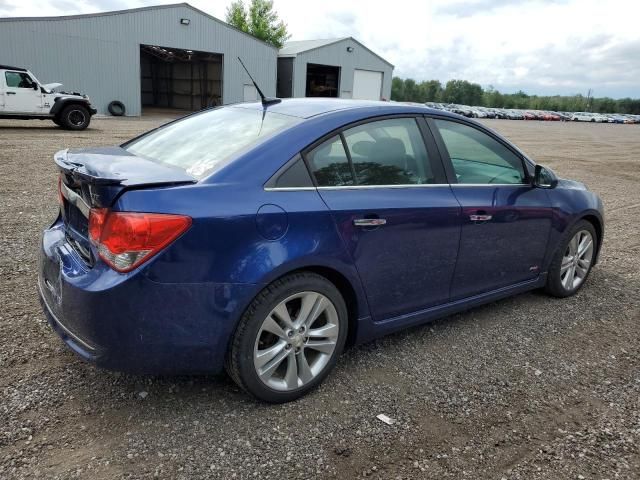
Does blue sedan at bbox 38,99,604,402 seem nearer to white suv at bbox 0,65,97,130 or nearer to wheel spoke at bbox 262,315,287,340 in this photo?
wheel spoke at bbox 262,315,287,340

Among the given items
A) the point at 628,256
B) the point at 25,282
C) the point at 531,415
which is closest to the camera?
the point at 531,415

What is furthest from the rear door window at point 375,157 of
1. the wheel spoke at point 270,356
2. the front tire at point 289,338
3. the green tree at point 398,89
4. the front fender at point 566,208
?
the green tree at point 398,89

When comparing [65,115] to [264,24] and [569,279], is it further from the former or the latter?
[264,24]

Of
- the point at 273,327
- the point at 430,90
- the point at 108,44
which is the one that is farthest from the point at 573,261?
the point at 430,90

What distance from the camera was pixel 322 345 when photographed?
288 centimetres

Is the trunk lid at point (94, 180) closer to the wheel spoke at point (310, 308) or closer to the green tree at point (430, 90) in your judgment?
the wheel spoke at point (310, 308)

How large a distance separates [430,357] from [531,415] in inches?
28.6

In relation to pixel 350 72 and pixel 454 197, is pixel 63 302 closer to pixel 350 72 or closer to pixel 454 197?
pixel 454 197

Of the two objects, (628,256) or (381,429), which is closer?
(381,429)

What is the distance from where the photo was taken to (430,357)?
3400mm

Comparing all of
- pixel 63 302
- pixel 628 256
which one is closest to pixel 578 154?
pixel 628 256

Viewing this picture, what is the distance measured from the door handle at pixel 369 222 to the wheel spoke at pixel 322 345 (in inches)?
26.0

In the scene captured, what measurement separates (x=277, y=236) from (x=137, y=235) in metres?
0.64

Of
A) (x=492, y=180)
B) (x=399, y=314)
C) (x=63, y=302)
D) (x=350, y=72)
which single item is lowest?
(x=399, y=314)
